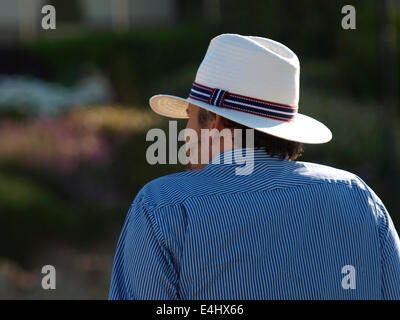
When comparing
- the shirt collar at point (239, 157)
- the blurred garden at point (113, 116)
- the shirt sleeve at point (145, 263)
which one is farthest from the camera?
the blurred garden at point (113, 116)

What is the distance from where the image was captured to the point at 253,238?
1729 millimetres

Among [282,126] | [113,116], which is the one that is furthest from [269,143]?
[113,116]

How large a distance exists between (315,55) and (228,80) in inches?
403

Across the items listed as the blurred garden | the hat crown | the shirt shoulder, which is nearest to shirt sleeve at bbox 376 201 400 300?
the shirt shoulder

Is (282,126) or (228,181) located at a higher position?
(282,126)

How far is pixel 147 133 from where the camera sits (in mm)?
7043

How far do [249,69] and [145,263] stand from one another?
1.97ft

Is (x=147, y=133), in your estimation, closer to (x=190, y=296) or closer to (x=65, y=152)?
(x=65, y=152)

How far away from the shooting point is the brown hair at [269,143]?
75.0 inches

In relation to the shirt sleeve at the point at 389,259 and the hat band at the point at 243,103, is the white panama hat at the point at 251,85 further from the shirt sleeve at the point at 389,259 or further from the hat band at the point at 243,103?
the shirt sleeve at the point at 389,259

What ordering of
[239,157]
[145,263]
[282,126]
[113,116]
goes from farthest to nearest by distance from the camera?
1. [113,116]
2. [282,126]
3. [239,157]
4. [145,263]

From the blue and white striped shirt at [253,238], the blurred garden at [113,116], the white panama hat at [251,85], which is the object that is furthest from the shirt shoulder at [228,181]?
the blurred garden at [113,116]

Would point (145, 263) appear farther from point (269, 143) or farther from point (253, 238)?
point (269, 143)

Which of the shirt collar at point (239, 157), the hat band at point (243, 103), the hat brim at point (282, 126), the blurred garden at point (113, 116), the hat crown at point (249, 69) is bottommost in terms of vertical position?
the blurred garden at point (113, 116)
